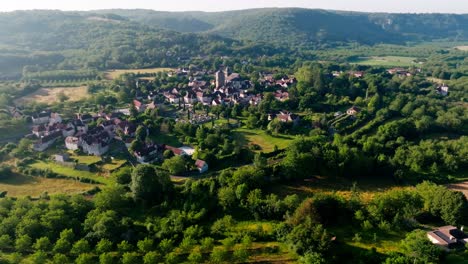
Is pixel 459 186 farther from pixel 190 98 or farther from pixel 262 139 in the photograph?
pixel 190 98

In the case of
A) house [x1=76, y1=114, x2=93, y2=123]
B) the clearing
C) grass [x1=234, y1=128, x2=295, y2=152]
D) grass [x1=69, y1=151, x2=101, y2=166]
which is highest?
house [x1=76, y1=114, x2=93, y2=123]

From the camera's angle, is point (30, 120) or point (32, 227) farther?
point (30, 120)

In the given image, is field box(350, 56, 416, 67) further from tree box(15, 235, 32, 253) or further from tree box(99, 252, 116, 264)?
tree box(15, 235, 32, 253)

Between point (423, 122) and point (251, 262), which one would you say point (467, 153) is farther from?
point (251, 262)

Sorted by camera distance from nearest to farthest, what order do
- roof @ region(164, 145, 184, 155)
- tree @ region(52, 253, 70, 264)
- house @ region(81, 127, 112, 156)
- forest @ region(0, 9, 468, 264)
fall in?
1. tree @ region(52, 253, 70, 264)
2. forest @ region(0, 9, 468, 264)
3. roof @ region(164, 145, 184, 155)
4. house @ region(81, 127, 112, 156)

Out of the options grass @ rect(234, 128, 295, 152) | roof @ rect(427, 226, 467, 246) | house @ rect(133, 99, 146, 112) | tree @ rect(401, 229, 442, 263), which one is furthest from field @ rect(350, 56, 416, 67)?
tree @ rect(401, 229, 442, 263)

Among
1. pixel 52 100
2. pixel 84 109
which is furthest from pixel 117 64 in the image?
pixel 84 109
